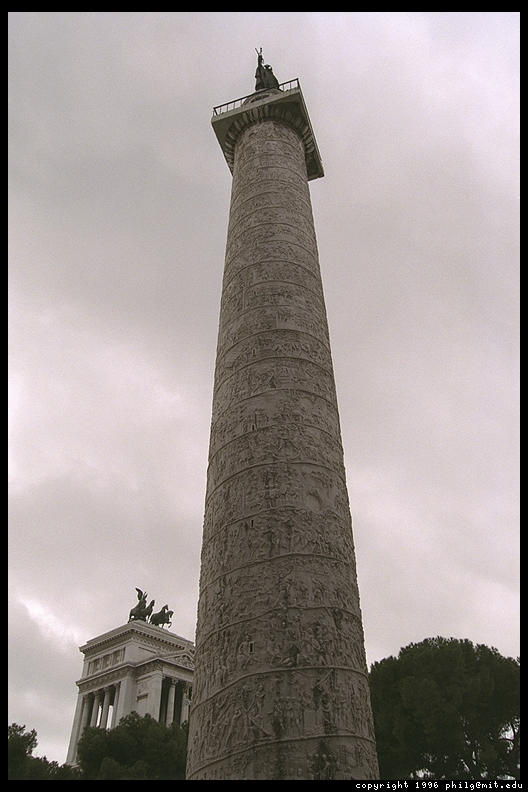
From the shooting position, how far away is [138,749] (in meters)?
7.49

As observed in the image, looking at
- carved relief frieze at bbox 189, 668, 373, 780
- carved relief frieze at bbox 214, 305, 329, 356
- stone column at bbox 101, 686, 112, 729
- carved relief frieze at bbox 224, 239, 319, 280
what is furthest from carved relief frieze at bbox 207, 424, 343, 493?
stone column at bbox 101, 686, 112, 729

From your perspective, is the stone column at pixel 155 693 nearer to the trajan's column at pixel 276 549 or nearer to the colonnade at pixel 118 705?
the colonnade at pixel 118 705

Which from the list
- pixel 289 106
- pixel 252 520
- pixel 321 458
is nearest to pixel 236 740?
pixel 252 520

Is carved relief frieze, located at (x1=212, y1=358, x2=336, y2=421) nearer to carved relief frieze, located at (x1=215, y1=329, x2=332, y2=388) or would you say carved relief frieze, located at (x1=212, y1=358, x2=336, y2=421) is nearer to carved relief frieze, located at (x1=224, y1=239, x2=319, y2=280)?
carved relief frieze, located at (x1=215, y1=329, x2=332, y2=388)

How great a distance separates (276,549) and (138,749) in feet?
13.7

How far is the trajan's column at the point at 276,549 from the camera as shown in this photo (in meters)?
4.31

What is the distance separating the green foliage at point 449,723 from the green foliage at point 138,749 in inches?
178

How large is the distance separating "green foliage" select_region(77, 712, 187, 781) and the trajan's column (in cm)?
263

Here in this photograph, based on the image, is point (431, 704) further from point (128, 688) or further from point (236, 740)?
point (128, 688)

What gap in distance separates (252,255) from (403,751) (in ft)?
28.5

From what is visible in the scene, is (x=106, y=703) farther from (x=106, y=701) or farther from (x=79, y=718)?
(x=79, y=718)

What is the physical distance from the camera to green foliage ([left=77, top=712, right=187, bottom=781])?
272 inches

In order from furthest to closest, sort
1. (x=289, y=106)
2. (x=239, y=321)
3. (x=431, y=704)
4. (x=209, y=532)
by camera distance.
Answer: (x=431, y=704), (x=289, y=106), (x=239, y=321), (x=209, y=532)

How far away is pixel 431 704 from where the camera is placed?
10.5 metres
